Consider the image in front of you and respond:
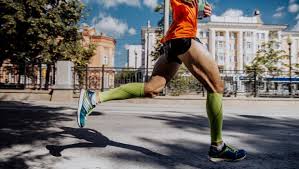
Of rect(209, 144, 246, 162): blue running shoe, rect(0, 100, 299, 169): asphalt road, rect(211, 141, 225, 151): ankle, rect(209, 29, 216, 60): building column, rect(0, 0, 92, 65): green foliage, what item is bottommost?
rect(0, 100, 299, 169): asphalt road

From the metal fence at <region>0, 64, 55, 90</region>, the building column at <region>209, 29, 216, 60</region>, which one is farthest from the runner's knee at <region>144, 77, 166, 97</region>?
the building column at <region>209, 29, 216, 60</region>

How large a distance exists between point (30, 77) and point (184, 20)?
1381 centimetres

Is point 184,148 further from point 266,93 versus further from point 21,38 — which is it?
point 21,38

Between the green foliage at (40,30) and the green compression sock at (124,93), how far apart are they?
1812cm

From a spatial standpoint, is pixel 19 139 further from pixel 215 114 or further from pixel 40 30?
pixel 40 30

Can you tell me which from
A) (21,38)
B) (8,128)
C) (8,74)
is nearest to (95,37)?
(21,38)

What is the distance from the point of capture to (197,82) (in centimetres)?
1708

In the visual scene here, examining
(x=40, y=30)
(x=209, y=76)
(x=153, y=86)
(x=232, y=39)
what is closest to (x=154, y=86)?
(x=153, y=86)

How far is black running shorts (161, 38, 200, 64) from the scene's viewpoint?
296 cm

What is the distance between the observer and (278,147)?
4.12 meters

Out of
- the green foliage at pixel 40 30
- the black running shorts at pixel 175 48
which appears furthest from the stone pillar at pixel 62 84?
the black running shorts at pixel 175 48

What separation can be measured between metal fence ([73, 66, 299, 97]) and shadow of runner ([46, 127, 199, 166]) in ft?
34.1

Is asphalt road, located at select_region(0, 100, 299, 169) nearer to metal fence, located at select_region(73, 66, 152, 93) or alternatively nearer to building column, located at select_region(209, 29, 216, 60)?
metal fence, located at select_region(73, 66, 152, 93)

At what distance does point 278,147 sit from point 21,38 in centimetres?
2276
